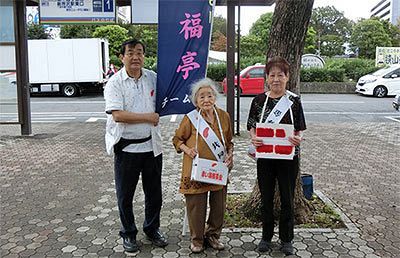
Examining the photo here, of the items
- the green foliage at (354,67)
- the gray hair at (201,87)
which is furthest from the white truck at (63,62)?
the gray hair at (201,87)

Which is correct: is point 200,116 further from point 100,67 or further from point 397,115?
point 100,67

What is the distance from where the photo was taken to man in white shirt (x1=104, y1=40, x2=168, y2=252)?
139 inches

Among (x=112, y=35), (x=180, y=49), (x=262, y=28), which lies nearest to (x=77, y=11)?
(x=180, y=49)

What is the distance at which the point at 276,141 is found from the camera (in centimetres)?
347

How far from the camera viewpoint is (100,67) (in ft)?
70.9

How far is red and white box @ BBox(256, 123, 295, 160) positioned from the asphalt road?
7.47m

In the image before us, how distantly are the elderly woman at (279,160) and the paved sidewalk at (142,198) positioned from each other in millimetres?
278

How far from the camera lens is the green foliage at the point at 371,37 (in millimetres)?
36406

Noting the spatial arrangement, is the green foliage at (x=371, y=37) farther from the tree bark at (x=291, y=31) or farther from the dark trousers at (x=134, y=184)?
the dark trousers at (x=134, y=184)

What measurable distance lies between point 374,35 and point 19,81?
33.5 metres

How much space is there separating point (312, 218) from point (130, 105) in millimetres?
2219

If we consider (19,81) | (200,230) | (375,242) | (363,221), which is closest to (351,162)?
(363,221)

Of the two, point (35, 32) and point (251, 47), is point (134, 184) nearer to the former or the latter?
point (35, 32)

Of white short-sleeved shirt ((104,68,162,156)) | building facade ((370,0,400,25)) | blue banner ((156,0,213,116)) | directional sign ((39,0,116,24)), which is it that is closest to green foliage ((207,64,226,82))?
directional sign ((39,0,116,24))
